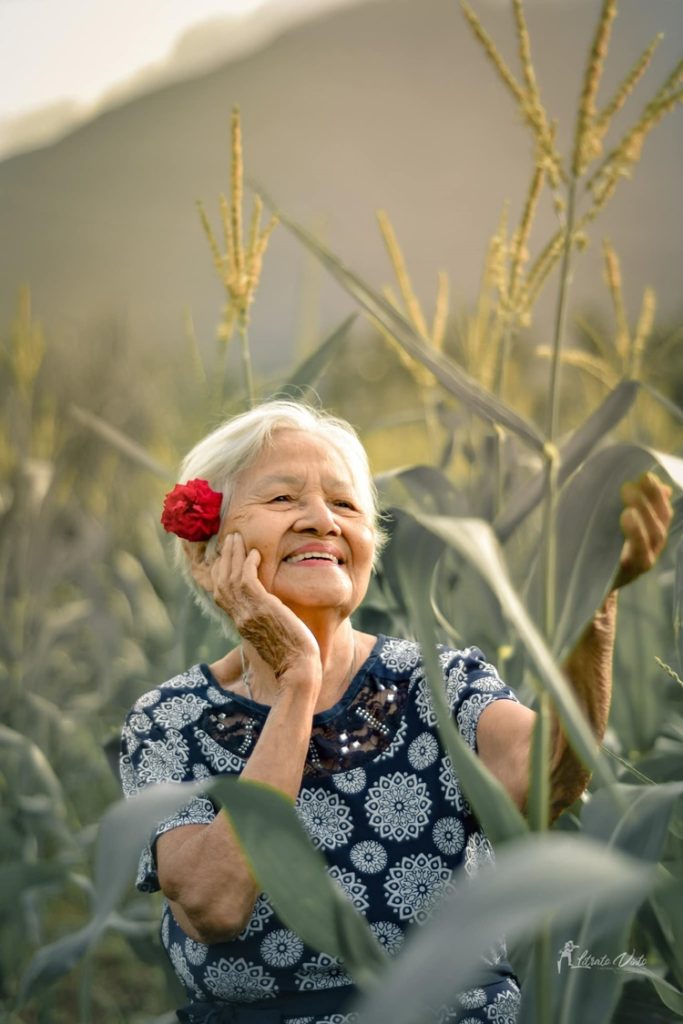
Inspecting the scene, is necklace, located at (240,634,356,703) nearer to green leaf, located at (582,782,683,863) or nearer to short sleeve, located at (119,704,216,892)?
short sleeve, located at (119,704,216,892)

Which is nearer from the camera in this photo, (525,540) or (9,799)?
(525,540)

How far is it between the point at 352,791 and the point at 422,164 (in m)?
11.3

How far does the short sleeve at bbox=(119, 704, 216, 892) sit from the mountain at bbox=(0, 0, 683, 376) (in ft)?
28.2

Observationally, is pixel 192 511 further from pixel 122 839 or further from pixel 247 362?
pixel 122 839

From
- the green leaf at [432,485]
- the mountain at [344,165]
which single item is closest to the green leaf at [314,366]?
the green leaf at [432,485]

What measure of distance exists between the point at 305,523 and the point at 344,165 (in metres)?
11.1

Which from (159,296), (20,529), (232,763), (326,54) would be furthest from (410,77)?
(232,763)

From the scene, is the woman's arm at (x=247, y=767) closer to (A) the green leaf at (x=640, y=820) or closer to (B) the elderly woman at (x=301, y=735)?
(B) the elderly woman at (x=301, y=735)

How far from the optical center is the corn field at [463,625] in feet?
2.19

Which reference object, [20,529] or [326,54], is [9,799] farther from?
[326,54]

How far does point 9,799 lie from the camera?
1.97m

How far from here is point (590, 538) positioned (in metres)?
0.81

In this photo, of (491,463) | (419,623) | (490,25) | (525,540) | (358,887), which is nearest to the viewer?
(419,623)

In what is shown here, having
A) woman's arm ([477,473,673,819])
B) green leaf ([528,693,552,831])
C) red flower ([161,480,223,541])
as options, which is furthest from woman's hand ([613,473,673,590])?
red flower ([161,480,223,541])
